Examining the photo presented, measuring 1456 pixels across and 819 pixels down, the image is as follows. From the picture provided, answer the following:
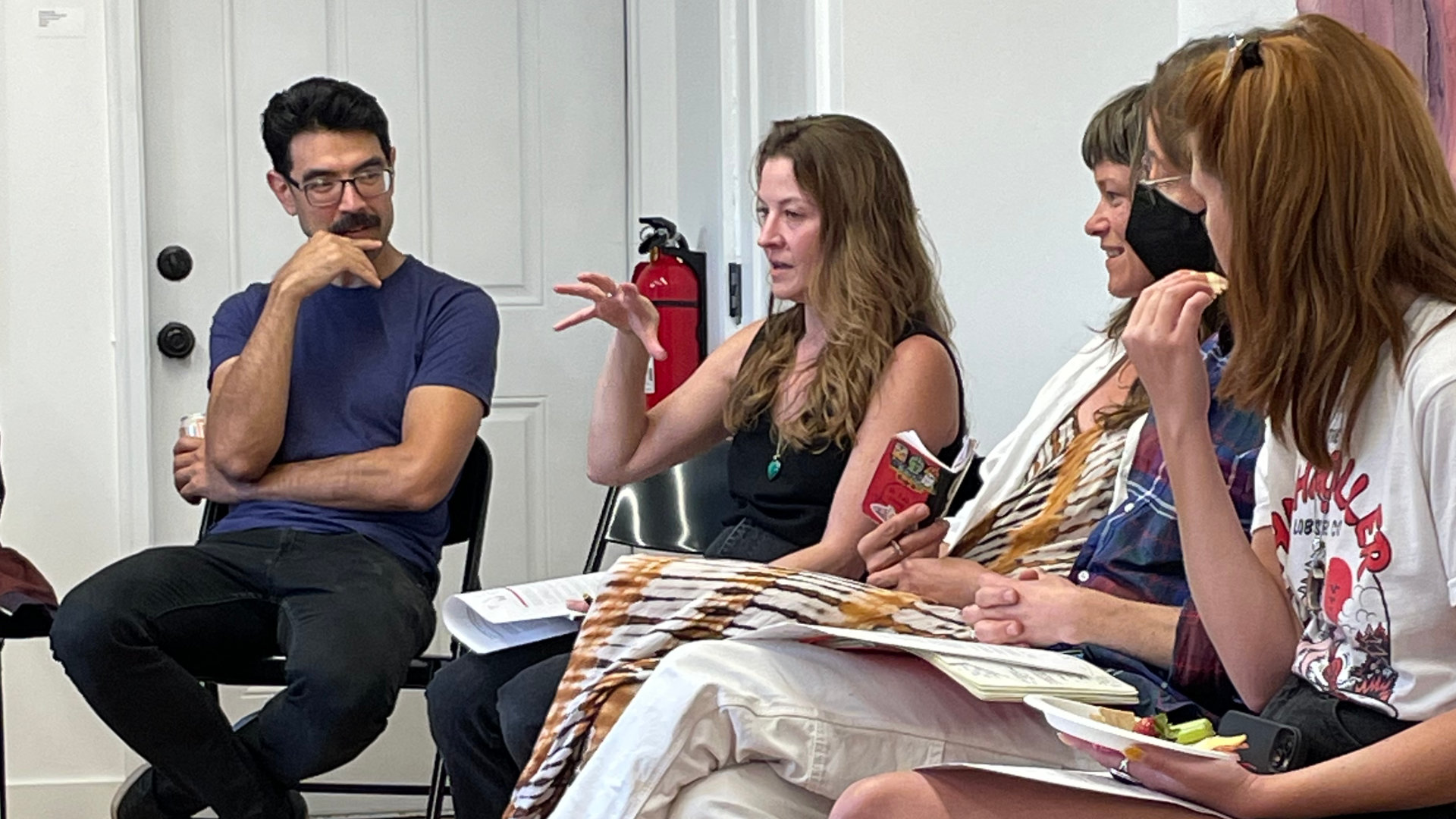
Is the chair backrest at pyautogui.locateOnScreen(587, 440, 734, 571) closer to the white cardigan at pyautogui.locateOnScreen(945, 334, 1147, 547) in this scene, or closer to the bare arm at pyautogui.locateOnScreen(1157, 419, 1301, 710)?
the white cardigan at pyautogui.locateOnScreen(945, 334, 1147, 547)

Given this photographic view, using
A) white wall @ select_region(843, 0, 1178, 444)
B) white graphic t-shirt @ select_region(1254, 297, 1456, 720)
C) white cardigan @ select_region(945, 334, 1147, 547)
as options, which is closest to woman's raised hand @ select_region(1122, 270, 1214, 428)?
white graphic t-shirt @ select_region(1254, 297, 1456, 720)

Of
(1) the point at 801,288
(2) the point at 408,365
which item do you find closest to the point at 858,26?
(1) the point at 801,288

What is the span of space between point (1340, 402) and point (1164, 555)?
0.42 metres

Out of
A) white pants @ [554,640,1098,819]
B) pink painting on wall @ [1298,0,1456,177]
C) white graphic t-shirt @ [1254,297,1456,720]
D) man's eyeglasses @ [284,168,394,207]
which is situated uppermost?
pink painting on wall @ [1298,0,1456,177]

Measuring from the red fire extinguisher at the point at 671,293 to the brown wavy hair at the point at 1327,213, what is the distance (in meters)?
2.21

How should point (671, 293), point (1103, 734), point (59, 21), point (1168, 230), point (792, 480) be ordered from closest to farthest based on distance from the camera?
point (1103, 734) < point (1168, 230) < point (792, 480) < point (59, 21) < point (671, 293)

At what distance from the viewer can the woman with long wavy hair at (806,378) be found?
1.96m

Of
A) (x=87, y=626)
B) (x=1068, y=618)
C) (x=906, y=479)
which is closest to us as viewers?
(x=1068, y=618)

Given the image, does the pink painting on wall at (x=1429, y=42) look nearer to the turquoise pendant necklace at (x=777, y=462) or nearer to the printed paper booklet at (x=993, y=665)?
the printed paper booklet at (x=993, y=665)

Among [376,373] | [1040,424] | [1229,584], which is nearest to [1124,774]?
[1229,584]

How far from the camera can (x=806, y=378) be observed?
211 centimetres

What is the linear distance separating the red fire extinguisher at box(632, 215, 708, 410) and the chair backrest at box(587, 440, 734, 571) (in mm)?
743

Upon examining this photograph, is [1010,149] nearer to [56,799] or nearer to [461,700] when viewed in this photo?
[461,700]

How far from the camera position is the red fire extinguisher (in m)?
3.31
